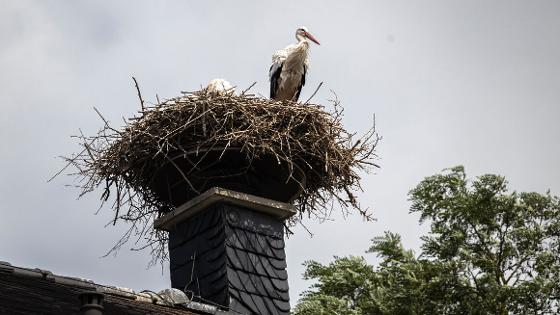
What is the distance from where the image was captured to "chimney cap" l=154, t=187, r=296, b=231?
9609mm

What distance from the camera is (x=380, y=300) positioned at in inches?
778

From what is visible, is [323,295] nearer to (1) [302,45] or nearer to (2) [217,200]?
(1) [302,45]

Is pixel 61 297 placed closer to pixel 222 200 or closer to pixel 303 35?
→ pixel 222 200

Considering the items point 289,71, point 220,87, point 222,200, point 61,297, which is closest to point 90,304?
point 61,297

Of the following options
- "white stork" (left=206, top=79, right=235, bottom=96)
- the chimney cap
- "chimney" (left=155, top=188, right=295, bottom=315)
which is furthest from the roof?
"white stork" (left=206, top=79, right=235, bottom=96)

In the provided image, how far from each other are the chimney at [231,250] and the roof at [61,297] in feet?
2.16

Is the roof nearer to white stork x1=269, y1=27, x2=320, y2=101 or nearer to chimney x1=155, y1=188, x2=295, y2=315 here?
chimney x1=155, y1=188, x2=295, y2=315

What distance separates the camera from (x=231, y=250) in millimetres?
9430

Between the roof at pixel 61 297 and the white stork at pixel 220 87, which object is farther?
the white stork at pixel 220 87

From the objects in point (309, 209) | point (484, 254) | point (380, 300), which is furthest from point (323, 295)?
point (309, 209)

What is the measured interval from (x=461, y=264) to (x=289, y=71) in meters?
6.61

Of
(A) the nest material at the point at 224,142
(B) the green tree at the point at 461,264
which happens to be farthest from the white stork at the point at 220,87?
(B) the green tree at the point at 461,264

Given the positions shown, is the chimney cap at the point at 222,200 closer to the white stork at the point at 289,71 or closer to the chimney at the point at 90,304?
the chimney at the point at 90,304

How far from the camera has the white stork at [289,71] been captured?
14.0 meters
